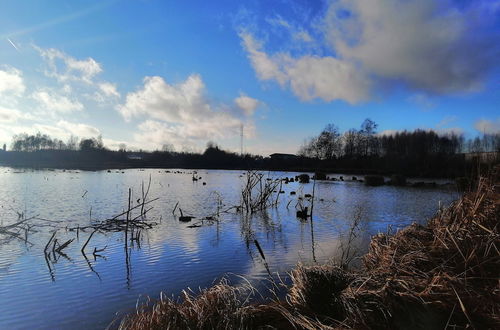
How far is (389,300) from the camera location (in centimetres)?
392

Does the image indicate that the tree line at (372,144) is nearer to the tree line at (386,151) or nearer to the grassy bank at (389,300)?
the tree line at (386,151)

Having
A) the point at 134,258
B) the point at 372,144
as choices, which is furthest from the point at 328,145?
the point at 134,258

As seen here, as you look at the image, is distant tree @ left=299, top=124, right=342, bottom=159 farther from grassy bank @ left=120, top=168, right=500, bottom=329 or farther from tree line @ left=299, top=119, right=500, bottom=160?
grassy bank @ left=120, top=168, right=500, bottom=329

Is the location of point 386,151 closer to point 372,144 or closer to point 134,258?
point 372,144

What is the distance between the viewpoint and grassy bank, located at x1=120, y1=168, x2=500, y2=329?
370 centimetres

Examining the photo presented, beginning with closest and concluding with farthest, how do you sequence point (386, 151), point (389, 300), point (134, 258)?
point (389, 300), point (134, 258), point (386, 151)

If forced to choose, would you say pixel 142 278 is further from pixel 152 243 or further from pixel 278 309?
pixel 278 309

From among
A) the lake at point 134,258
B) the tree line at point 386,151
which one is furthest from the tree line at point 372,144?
the lake at point 134,258

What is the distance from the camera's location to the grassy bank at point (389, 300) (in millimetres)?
A: 3695

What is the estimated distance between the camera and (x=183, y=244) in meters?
12.8

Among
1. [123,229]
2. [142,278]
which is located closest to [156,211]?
[123,229]

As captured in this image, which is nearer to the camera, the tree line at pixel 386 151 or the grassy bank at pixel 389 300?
the grassy bank at pixel 389 300

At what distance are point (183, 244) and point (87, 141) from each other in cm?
15407

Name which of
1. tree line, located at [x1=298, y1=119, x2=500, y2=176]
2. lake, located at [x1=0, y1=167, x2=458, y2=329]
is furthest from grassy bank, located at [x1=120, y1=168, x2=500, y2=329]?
tree line, located at [x1=298, y1=119, x2=500, y2=176]
